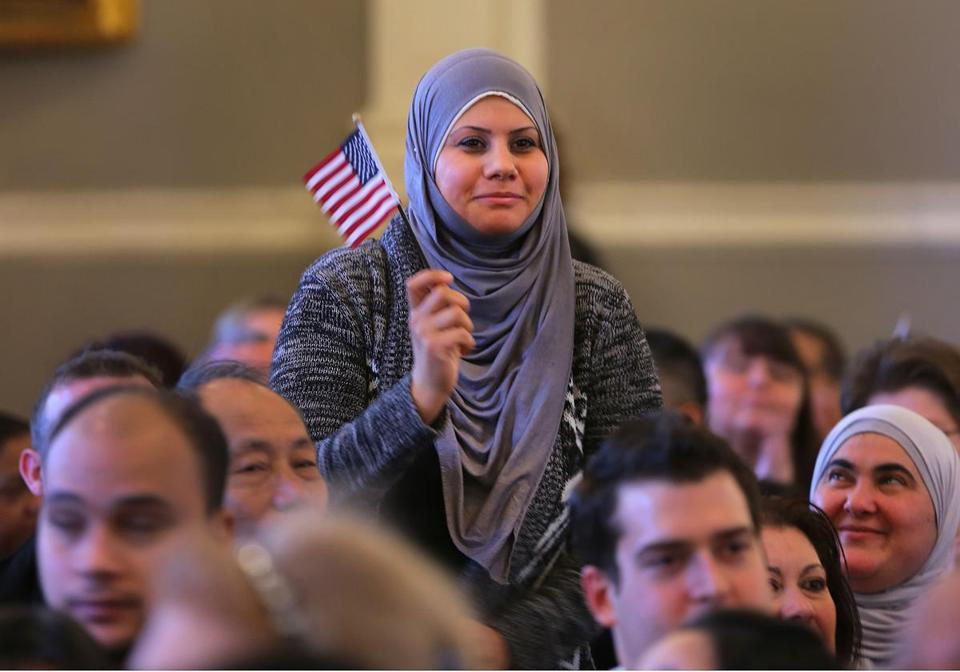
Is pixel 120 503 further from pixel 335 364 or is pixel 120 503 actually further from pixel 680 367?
pixel 680 367

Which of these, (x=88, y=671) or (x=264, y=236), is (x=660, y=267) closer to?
(x=264, y=236)

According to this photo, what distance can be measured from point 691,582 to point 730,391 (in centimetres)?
275

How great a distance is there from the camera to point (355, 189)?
354 cm

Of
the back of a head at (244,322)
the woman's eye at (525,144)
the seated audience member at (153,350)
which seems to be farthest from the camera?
the back of a head at (244,322)

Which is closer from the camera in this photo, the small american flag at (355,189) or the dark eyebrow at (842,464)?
the small american flag at (355,189)

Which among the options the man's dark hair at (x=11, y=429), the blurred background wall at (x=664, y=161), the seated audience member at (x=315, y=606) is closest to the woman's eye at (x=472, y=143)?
the man's dark hair at (x=11, y=429)

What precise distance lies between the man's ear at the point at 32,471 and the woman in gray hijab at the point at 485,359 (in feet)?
1.48

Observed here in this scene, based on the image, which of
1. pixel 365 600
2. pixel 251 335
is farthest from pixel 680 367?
pixel 365 600

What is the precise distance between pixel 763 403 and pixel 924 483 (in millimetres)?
1550

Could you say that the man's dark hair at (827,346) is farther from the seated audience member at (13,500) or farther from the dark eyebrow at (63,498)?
the dark eyebrow at (63,498)

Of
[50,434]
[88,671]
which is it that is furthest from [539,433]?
[88,671]

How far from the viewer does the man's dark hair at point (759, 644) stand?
2.02 meters

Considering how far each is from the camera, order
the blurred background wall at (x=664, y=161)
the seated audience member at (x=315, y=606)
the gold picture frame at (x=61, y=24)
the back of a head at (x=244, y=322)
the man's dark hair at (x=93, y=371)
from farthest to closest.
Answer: the gold picture frame at (x=61, y=24) → the blurred background wall at (x=664, y=161) → the back of a head at (x=244, y=322) → the man's dark hair at (x=93, y=371) → the seated audience member at (x=315, y=606)

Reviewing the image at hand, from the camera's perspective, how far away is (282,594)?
1771 mm
